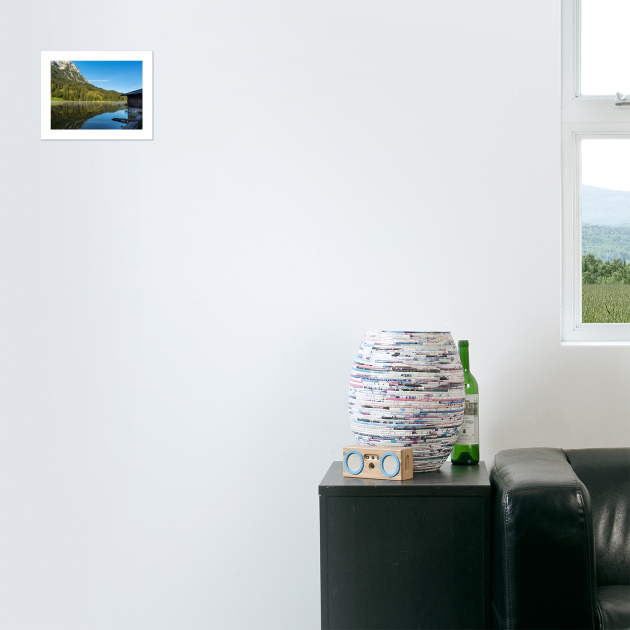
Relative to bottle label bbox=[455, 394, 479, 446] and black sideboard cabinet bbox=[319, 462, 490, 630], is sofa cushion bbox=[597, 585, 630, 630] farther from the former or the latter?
bottle label bbox=[455, 394, 479, 446]

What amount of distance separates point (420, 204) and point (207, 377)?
35.8 inches

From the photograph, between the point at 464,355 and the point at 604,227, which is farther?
the point at 604,227

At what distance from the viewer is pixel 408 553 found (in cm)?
167

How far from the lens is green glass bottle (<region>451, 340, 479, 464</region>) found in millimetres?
1955

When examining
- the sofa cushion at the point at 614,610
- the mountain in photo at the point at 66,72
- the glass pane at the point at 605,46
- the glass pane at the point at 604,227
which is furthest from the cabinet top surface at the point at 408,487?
the mountain in photo at the point at 66,72

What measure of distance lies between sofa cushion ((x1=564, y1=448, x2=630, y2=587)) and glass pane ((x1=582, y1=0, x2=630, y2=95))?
124 cm

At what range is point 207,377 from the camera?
7.50ft

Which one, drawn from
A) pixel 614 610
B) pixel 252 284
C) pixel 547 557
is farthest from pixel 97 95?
pixel 614 610

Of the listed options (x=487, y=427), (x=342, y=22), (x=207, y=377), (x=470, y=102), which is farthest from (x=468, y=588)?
(x=342, y=22)

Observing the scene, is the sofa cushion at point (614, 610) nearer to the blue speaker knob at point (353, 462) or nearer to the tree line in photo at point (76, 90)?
the blue speaker knob at point (353, 462)

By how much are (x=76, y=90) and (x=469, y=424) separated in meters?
1.69

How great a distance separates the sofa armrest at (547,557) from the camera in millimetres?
1446

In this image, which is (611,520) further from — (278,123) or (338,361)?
(278,123)

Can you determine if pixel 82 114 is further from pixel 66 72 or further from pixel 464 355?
pixel 464 355
